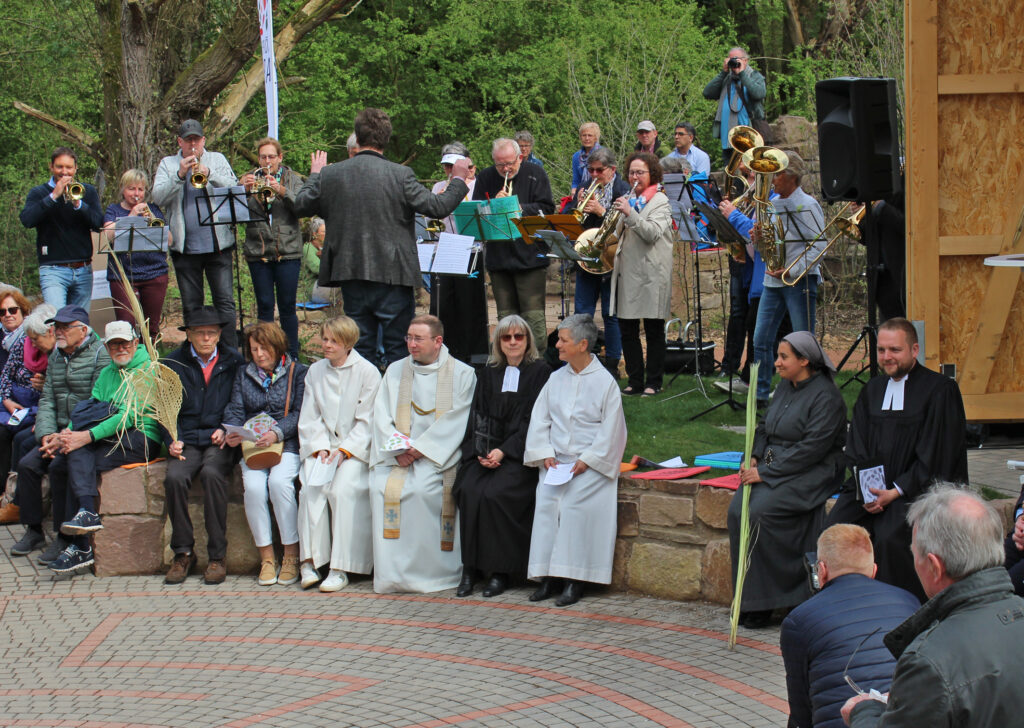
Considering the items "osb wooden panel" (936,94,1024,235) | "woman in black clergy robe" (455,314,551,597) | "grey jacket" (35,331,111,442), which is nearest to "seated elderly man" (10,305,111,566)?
"grey jacket" (35,331,111,442)

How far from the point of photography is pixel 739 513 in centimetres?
706

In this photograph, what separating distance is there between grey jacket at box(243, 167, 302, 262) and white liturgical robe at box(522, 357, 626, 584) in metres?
3.52

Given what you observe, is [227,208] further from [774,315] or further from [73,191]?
[774,315]

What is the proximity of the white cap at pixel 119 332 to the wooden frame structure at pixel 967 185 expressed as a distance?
5.45 meters

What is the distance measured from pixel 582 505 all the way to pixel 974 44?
152 inches

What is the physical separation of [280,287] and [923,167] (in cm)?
549

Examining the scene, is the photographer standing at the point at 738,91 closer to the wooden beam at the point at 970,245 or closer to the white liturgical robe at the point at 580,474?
the wooden beam at the point at 970,245

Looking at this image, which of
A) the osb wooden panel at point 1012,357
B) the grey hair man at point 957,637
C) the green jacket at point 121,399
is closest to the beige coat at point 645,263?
the osb wooden panel at point 1012,357

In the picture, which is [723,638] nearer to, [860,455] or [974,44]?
[860,455]

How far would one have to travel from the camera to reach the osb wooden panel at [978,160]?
7.91m

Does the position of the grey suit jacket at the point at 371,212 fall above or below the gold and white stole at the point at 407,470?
above

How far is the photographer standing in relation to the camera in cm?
1338

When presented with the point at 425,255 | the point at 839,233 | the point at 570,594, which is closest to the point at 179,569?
the point at 570,594

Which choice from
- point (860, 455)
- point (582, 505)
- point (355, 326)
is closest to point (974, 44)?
point (860, 455)
